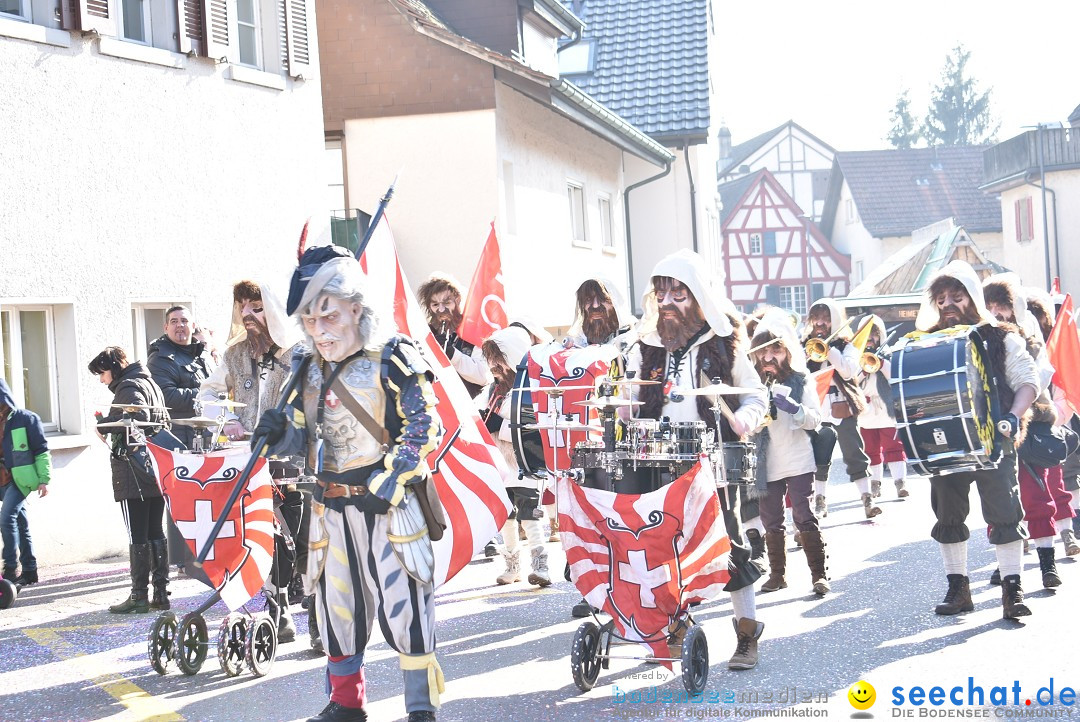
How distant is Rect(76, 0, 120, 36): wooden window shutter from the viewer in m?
12.1

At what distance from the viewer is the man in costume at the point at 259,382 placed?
7547 mm

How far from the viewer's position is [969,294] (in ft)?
26.0

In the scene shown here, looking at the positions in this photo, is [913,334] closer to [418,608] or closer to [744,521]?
[744,521]

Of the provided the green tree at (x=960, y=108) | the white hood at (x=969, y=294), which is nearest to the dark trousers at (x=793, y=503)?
the white hood at (x=969, y=294)

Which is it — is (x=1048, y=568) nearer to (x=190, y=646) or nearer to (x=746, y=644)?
(x=746, y=644)

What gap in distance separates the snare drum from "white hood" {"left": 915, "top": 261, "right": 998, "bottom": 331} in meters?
0.18

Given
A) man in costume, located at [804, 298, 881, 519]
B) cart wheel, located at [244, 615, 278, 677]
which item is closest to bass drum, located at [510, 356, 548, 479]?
cart wheel, located at [244, 615, 278, 677]

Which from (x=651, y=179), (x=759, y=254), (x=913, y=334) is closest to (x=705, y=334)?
(x=913, y=334)

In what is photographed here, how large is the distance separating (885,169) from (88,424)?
200 ft

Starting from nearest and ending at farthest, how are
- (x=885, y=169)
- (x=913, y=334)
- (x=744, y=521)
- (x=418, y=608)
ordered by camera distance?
(x=418, y=608) < (x=913, y=334) < (x=744, y=521) < (x=885, y=169)

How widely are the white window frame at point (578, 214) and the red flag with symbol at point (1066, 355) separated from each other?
46.8 feet

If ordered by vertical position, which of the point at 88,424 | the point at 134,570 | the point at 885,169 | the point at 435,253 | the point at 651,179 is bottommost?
the point at 134,570

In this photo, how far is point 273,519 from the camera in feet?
24.2

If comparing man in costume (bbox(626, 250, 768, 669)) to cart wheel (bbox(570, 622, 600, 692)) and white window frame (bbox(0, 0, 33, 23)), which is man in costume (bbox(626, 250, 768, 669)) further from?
white window frame (bbox(0, 0, 33, 23))
